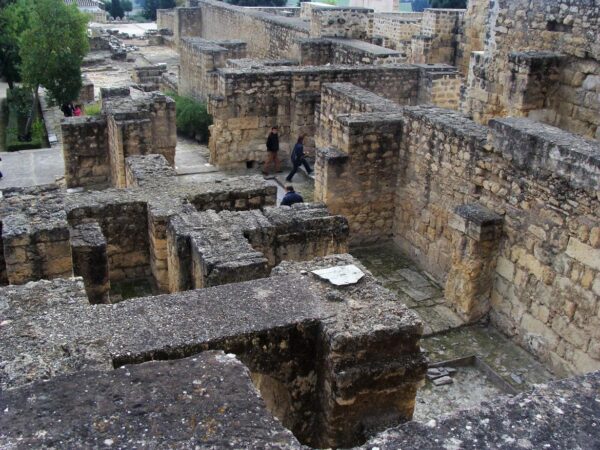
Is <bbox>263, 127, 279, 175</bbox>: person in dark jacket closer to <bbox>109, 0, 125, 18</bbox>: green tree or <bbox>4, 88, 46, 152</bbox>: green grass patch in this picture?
<bbox>4, 88, 46, 152</bbox>: green grass patch

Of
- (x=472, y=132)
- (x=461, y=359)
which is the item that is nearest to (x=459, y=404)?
(x=461, y=359)

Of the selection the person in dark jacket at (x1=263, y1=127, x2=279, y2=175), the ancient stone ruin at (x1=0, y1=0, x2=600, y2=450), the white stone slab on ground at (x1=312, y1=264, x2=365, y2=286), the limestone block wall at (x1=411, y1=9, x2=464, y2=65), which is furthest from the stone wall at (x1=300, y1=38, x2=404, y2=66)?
the white stone slab on ground at (x1=312, y1=264, x2=365, y2=286)

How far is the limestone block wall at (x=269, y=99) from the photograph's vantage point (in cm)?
1380

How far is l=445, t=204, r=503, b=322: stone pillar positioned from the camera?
7.89 metres

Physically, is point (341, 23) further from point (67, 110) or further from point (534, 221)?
point (534, 221)

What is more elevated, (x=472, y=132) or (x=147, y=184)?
(x=472, y=132)

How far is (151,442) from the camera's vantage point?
2.77 m

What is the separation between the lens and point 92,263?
6.79 meters

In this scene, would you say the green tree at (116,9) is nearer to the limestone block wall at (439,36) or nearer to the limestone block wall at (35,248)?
the limestone block wall at (439,36)

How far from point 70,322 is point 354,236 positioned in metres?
6.65

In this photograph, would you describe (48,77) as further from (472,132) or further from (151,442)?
(151,442)

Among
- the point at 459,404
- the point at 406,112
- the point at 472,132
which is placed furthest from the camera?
the point at 406,112

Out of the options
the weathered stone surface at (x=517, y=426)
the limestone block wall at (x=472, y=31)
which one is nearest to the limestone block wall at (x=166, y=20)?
the limestone block wall at (x=472, y=31)

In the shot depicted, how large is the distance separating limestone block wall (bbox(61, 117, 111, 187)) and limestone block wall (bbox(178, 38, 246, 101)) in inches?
185
